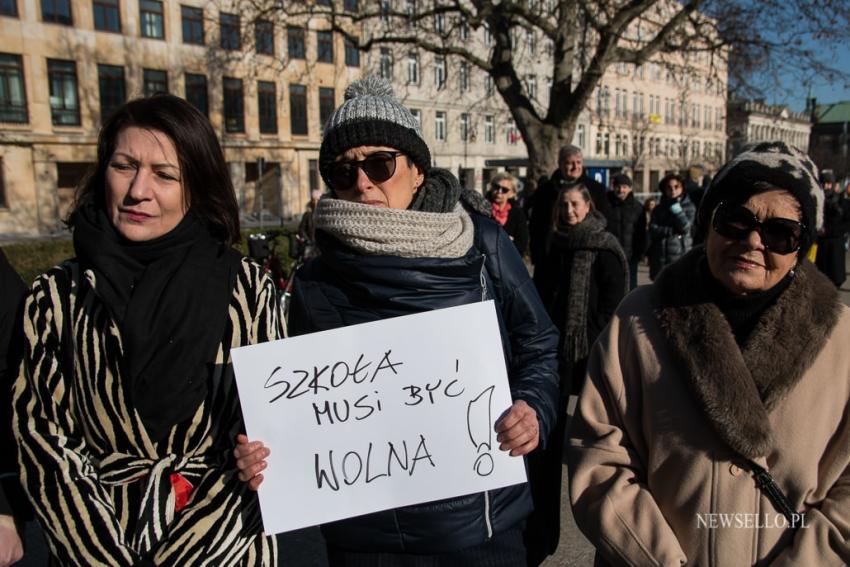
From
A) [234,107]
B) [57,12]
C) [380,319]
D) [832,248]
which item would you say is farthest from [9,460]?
[234,107]

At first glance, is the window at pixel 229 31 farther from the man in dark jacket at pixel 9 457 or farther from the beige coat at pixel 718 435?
the beige coat at pixel 718 435

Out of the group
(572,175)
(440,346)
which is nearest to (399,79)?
(572,175)

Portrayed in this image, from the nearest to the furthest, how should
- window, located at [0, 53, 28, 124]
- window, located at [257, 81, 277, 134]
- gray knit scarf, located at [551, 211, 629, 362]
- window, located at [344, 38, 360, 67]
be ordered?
1. gray knit scarf, located at [551, 211, 629, 362]
2. window, located at [0, 53, 28, 124]
3. window, located at [257, 81, 277, 134]
4. window, located at [344, 38, 360, 67]

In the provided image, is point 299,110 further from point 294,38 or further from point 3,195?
point 294,38

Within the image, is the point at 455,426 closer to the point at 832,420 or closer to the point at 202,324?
the point at 202,324

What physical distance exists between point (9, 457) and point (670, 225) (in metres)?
7.62

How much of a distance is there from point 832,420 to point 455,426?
94 cm

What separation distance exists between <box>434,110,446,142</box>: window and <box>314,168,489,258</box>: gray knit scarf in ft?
138

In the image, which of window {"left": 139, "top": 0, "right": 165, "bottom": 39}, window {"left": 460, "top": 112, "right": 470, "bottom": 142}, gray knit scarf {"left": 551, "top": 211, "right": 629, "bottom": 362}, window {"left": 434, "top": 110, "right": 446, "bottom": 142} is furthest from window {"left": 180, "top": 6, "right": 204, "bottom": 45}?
gray knit scarf {"left": 551, "top": 211, "right": 629, "bottom": 362}

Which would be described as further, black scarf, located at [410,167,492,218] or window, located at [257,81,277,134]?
window, located at [257,81,277,134]

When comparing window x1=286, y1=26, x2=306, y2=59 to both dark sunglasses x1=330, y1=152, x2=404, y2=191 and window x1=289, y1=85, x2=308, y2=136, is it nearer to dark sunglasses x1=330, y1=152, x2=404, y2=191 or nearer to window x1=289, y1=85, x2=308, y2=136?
dark sunglasses x1=330, y1=152, x2=404, y2=191

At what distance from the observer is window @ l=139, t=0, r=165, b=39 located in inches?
1264

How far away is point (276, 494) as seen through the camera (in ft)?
5.16

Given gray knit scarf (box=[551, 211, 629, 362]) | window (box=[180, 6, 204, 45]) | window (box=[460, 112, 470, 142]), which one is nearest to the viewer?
gray knit scarf (box=[551, 211, 629, 362])
